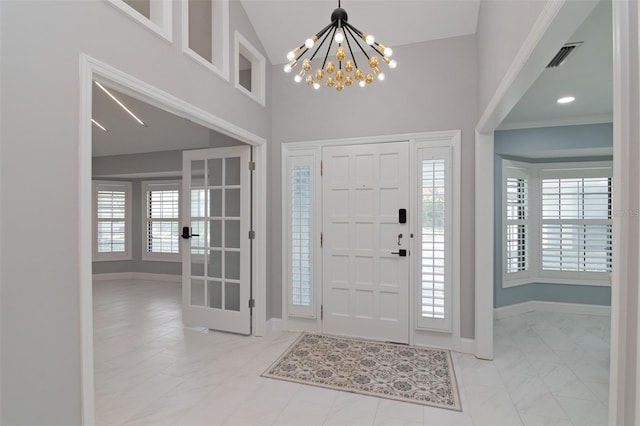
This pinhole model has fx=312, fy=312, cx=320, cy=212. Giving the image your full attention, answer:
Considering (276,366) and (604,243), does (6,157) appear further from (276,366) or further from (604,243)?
(604,243)

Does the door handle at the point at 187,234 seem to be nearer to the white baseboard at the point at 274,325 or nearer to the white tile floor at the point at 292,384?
the white tile floor at the point at 292,384

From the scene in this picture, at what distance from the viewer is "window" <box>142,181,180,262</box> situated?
21.7 feet

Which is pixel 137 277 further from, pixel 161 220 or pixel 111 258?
pixel 161 220

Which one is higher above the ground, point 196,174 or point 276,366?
point 196,174

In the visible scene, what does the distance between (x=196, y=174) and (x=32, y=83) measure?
233cm

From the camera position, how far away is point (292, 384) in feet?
8.29

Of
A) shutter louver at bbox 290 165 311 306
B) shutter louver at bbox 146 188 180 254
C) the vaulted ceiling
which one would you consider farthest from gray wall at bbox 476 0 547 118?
shutter louver at bbox 146 188 180 254

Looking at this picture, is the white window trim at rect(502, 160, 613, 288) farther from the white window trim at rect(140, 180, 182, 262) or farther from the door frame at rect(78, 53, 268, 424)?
the white window trim at rect(140, 180, 182, 262)

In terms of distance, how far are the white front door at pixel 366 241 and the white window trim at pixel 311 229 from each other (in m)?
0.10

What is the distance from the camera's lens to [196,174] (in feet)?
12.2

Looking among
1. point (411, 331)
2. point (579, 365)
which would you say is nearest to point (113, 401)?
point (411, 331)

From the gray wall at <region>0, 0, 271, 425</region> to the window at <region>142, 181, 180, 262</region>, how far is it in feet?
17.2

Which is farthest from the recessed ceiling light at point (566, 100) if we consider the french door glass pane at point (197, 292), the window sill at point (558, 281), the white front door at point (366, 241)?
the french door glass pane at point (197, 292)

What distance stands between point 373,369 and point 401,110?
256 centimetres
